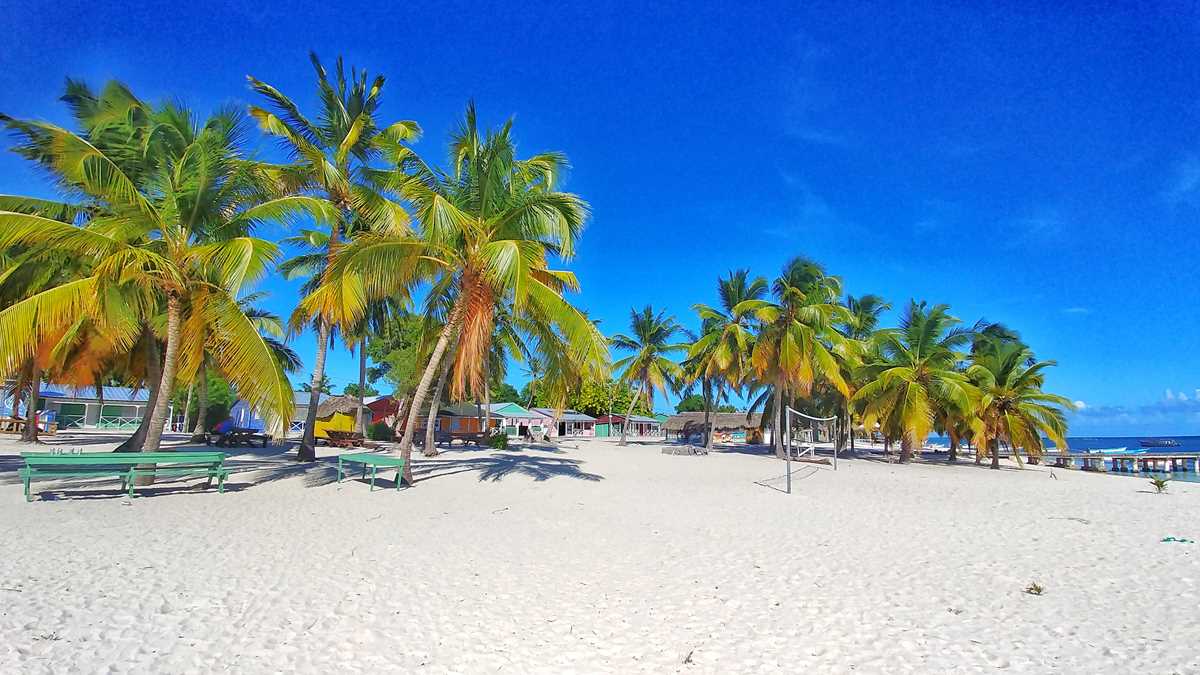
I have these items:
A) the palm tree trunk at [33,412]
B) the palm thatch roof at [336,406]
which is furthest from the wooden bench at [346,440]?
the palm thatch roof at [336,406]

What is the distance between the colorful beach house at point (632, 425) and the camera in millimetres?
62781

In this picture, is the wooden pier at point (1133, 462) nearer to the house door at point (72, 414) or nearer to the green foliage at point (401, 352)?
the green foliage at point (401, 352)

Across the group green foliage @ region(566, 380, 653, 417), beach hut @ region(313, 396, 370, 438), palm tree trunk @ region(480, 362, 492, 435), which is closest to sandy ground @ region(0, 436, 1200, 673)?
palm tree trunk @ region(480, 362, 492, 435)

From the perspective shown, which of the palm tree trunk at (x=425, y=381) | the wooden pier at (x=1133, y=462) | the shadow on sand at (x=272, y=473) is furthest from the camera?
the wooden pier at (x=1133, y=462)

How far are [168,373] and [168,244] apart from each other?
2.25 metres

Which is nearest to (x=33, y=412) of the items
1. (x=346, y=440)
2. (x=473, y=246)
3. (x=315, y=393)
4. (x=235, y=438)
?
(x=235, y=438)

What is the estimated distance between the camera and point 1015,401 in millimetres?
21875

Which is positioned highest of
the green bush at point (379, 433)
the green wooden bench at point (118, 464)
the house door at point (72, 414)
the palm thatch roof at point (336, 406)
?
the palm thatch roof at point (336, 406)

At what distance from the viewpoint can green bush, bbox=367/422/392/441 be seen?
95.2 ft

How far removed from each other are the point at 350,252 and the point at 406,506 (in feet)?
14.7

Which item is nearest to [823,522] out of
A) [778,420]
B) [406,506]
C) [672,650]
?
[672,650]

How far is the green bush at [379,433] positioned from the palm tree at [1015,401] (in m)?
25.9

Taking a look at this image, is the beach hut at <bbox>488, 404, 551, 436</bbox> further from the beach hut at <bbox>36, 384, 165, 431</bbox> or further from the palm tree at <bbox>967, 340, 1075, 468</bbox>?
the palm tree at <bbox>967, 340, 1075, 468</bbox>

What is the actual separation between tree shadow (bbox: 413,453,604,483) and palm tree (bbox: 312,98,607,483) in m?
2.50
